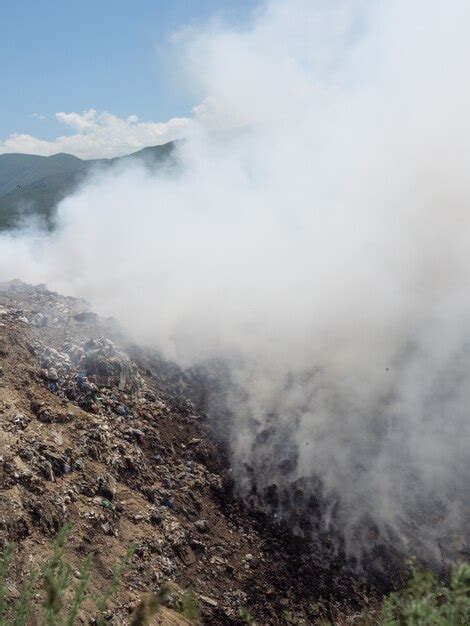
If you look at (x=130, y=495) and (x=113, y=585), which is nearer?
(x=113, y=585)

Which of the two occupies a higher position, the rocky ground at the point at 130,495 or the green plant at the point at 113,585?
the rocky ground at the point at 130,495

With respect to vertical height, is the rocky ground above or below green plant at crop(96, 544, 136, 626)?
above

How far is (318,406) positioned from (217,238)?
55.3 feet

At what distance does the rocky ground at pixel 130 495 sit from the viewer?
10227 mm

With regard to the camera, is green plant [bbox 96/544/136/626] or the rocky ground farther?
the rocky ground

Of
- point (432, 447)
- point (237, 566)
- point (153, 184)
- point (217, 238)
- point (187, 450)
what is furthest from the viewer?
→ point (153, 184)

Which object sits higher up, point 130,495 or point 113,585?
point 130,495

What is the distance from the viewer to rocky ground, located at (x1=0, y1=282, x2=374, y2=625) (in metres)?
10.2

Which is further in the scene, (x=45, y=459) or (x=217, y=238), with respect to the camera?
(x=217, y=238)

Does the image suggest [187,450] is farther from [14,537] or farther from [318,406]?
[14,537]

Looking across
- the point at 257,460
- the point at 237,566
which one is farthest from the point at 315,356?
the point at 237,566

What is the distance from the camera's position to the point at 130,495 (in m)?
12.4

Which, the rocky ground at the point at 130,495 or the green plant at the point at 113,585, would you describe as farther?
the rocky ground at the point at 130,495

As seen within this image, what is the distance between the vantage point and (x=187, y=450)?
15.7 metres
